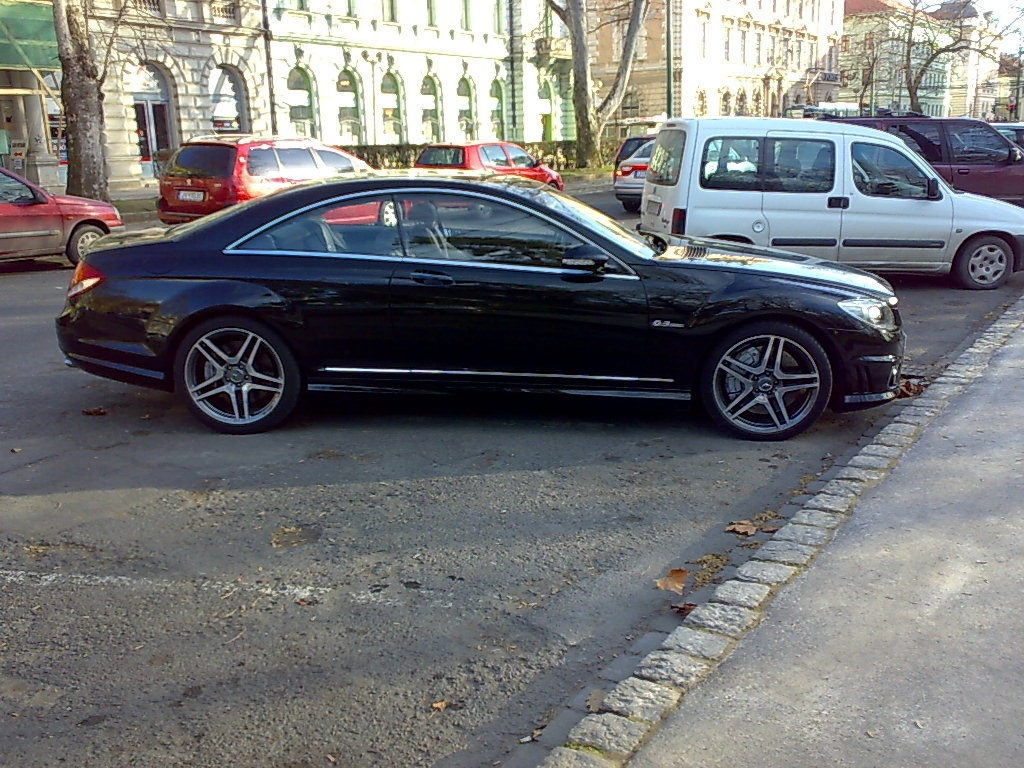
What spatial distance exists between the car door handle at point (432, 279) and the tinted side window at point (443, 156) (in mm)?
18109

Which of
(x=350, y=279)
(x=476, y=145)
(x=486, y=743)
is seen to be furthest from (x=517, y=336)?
(x=476, y=145)

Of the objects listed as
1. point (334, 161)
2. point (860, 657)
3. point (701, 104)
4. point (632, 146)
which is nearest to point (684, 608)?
point (860, 657)

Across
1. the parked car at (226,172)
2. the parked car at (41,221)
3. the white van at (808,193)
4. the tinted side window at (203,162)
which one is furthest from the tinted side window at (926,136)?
the parked car at (41,221)

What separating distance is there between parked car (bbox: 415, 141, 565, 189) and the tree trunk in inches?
284

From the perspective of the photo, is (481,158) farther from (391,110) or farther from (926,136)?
(391,110)

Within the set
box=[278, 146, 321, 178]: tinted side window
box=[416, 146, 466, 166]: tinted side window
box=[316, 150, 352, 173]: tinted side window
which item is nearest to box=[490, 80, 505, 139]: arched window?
box=[416, 146, 466, 166]: tinted side window

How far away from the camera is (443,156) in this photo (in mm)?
24188

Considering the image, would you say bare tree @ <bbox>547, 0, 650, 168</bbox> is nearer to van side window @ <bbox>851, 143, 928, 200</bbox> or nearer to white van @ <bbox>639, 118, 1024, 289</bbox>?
white van @ <bbox>639, 118, 1024, 289</bbox>

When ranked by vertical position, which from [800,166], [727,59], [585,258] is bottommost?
[585,258]

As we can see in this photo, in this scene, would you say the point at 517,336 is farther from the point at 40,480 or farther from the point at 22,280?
the point at 22,280

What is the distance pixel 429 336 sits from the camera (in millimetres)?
6113

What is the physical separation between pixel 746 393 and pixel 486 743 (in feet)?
11.6

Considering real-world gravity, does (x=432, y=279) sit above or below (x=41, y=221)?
below

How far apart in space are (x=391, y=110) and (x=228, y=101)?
9.82 m
